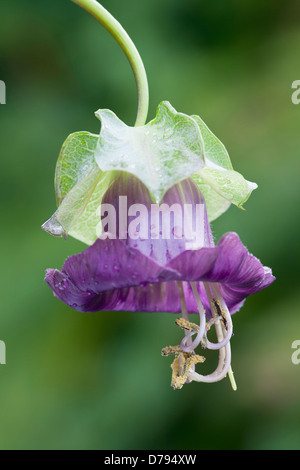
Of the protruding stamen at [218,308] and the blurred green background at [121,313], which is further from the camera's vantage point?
the blurred green background at [121,313]

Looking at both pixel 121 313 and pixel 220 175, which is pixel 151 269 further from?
pixel 121 313

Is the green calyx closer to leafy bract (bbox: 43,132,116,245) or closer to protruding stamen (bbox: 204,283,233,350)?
→ leafy bract (bbox: 43,132,116,245)

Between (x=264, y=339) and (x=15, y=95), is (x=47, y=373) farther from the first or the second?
(x=15, y=95)

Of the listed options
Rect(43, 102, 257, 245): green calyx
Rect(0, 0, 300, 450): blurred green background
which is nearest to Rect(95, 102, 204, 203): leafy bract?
Rect(43, 102, 257, 245): green calyx

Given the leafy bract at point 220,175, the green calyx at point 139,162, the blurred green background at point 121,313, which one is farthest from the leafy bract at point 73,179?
the blurred green background at point 121,313

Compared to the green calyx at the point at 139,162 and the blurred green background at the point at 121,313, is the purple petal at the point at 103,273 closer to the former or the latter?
the green calyx at the point at 139,162

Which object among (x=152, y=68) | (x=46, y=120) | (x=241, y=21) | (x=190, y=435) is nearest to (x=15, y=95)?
(x=46, y=120)

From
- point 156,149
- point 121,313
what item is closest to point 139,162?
point 156,149
